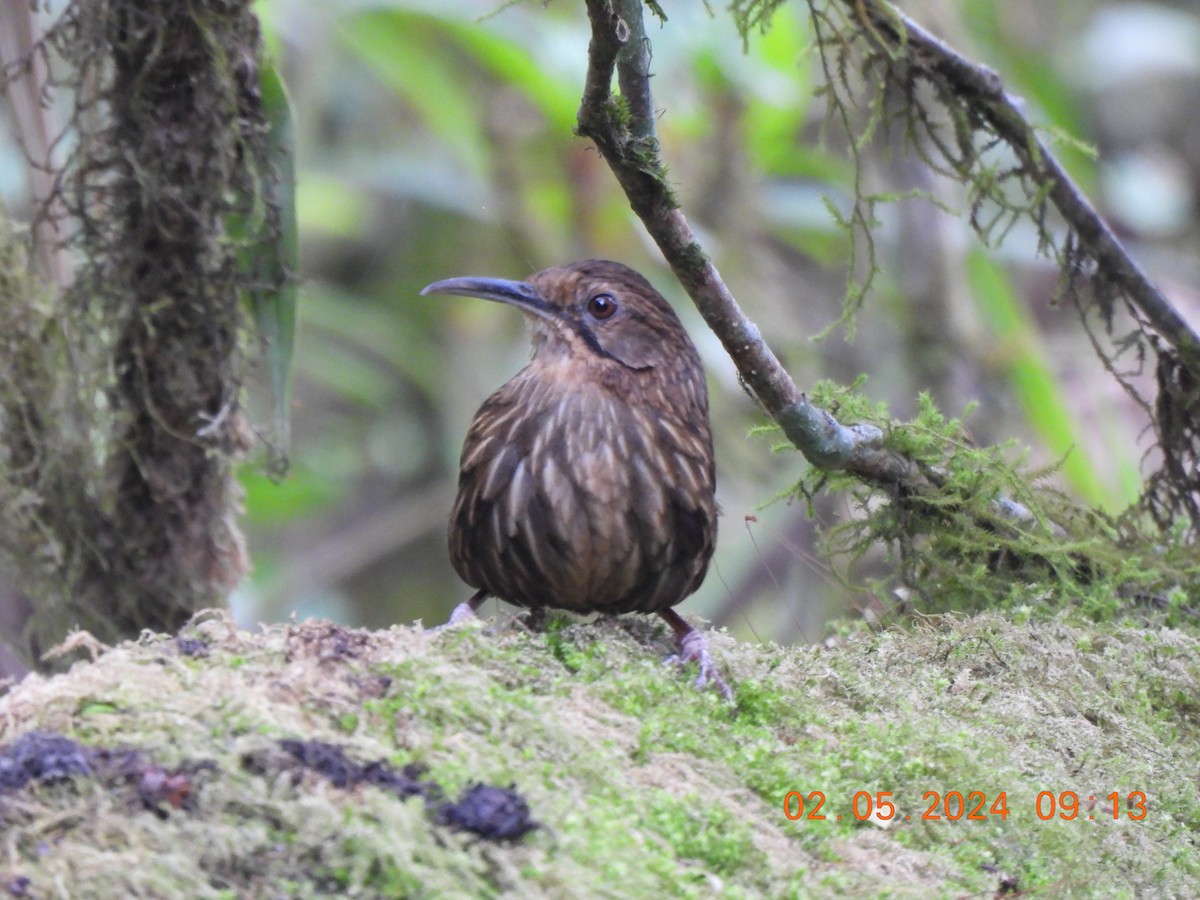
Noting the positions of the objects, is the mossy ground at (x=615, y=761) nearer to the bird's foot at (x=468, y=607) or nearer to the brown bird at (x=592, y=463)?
the brown bird at (x=592, y=463)

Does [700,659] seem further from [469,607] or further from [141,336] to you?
[141,336]

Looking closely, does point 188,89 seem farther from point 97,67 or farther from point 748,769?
point 748,769

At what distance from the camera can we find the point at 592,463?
2691 millimetres

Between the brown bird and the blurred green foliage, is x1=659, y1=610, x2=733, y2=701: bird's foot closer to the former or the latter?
the brown bird

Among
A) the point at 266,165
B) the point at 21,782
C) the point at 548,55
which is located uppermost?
the point at 548,55

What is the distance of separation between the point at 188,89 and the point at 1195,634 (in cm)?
256

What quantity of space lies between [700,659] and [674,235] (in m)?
0.75

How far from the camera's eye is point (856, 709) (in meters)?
2.37

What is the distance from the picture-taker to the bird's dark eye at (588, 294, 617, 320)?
9.53 ft

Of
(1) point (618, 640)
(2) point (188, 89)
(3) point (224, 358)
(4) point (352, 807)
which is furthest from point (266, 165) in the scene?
(4) point (352, 807)
